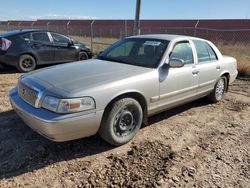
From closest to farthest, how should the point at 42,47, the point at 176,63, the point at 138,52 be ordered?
the point at 176,63, the point at 138,52, the point at 42,47

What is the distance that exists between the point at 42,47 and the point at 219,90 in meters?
5.95

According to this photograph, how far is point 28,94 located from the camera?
12.1 ft

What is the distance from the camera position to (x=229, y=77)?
6.23 meters

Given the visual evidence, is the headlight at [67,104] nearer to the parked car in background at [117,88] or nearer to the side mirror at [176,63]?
the parked car in background at [117,88]

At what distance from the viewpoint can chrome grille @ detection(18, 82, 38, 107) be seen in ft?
11.5

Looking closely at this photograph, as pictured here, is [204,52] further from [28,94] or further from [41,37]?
[41,37]

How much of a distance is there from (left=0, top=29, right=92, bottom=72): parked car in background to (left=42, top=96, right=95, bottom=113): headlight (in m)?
5.82

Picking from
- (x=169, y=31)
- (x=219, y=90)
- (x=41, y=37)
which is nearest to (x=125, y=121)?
(x=219, y=90)

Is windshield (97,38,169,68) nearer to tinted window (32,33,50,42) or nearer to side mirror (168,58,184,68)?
side mirror (168,58,184,68)

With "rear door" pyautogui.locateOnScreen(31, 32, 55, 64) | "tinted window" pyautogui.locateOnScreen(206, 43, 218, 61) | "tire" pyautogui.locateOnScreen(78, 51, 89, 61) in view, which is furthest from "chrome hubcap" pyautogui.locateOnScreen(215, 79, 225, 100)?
"rear door" pyautogui.locateOnScreen(31, 32, 55, 64)

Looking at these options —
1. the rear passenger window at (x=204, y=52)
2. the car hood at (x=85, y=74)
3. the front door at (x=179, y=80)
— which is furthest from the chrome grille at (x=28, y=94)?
the rear passenger window at (x=204, y=52)

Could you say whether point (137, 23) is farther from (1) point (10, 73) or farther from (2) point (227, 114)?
(2) point (227, 114)

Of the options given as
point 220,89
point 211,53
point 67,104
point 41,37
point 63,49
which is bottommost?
point 220,89

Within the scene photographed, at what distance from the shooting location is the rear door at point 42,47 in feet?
29.2
